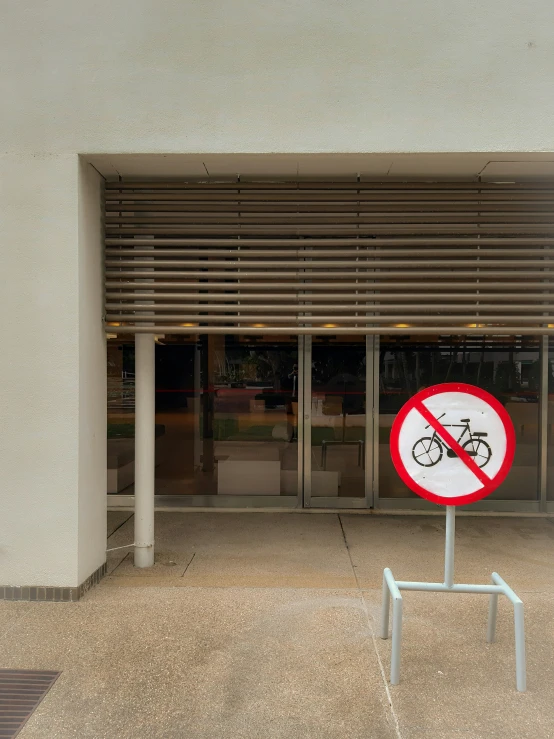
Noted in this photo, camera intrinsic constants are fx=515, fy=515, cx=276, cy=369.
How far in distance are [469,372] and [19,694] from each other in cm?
517

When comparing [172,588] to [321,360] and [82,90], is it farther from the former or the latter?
[82,90]

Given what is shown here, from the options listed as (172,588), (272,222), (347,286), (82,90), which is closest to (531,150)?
(347,286)

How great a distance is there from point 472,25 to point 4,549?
4.67 m

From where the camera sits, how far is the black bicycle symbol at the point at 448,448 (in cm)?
273

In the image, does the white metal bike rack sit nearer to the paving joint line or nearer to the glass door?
the paving joint line

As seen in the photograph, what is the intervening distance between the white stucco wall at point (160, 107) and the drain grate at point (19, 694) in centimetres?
83

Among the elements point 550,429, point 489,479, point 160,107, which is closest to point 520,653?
point 489,479

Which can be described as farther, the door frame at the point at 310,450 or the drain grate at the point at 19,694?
the door frame at the point at 310,450

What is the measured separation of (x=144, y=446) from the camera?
409 cm

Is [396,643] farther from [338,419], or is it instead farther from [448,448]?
[338,419]

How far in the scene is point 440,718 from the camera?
236 centimetres

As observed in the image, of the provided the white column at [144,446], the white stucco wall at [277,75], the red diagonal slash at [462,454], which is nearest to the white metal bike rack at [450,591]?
the red diagonal slash at [462,454]

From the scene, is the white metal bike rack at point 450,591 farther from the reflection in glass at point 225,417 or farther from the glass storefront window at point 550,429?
the glass storefront window at point 550,429

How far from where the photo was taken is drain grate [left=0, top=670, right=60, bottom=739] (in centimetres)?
234
